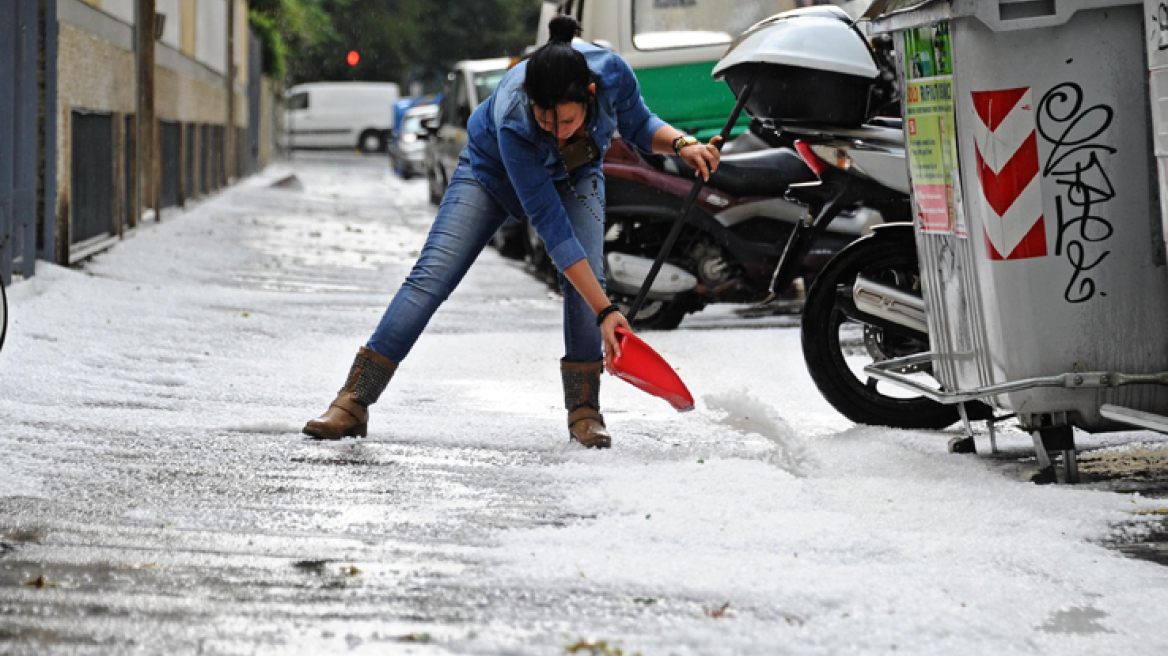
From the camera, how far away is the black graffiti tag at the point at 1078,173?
458 centimetres

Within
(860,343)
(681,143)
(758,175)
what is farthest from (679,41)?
(681,143)

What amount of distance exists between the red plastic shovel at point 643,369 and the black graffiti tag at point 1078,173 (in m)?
1.25

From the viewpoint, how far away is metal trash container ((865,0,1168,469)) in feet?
14.9

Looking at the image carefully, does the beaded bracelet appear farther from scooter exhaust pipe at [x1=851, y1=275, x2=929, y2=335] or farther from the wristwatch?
scooter exhaust pipe at [x1=851, y1=275, x2=929, y2=335]

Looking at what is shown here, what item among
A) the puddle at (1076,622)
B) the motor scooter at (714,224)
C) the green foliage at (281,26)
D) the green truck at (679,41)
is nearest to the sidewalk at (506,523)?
the puddle at (1076,622)

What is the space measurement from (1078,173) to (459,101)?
15.1 metres

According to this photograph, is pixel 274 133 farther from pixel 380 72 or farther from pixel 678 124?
pixel 678 124

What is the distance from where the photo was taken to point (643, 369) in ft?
16.8

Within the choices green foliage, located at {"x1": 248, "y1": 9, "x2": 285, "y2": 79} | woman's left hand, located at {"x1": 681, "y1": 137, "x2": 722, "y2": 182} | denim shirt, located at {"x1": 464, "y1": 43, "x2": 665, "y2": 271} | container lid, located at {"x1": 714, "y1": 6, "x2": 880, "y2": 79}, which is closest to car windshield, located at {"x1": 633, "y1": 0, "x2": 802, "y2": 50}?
container lid, located at {"x1": 714, "y1": 6, "x2": 880, "y2": 79}

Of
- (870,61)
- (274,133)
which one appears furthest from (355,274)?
(274,133)

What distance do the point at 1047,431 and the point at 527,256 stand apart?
10148 mm

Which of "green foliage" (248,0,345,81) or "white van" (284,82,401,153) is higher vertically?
"green foliage" (248,0,345,81)

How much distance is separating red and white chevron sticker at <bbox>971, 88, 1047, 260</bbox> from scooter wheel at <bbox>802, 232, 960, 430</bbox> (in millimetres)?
1086

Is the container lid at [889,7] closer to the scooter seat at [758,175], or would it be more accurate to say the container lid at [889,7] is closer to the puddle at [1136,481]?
the puddle at [1136,481]
